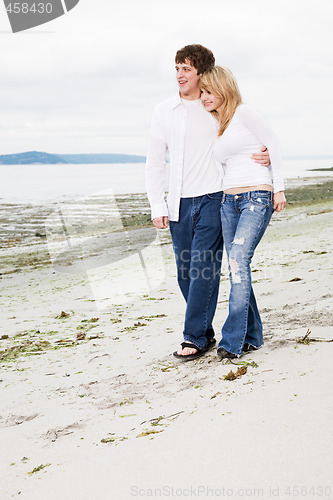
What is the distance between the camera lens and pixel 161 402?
10.2 feet

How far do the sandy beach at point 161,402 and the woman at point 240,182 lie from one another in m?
0.35

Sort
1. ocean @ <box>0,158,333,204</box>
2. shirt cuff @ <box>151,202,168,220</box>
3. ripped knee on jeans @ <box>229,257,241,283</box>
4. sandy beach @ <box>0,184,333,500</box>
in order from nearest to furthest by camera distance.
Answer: sandy beach @ <box>0,184,333,500</box> < ripped knee on jeans @ <box>229,257,241,283</box> < shirt cuff @ <box>151,202,168,220</box> < ocean @ <box>0,158,333,204</box>

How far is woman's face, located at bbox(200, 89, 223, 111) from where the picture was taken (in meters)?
3.40

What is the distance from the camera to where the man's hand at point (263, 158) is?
3.39 metres

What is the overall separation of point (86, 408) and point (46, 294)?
15.1ft

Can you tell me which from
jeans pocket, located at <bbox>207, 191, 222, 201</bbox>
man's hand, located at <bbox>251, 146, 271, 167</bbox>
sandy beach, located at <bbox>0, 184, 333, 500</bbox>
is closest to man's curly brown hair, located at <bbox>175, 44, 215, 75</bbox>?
man's hand, located at <bbox>251, 146, 271, 167</bbox>

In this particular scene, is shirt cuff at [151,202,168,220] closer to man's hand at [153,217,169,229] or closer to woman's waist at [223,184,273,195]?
man's hand at [153,217,169,229]

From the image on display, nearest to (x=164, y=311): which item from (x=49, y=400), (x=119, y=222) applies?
(x=49, y=400)

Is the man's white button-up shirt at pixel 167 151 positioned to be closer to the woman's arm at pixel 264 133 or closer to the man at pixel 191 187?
the man at pixel 191 187

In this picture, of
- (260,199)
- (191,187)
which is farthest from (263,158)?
(191,187)

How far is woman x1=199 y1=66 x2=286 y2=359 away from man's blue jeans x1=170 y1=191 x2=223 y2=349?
7.4 inches

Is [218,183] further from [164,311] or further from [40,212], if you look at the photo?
[40,212]

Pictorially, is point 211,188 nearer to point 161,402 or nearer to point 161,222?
point 161,222

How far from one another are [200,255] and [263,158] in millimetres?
794
